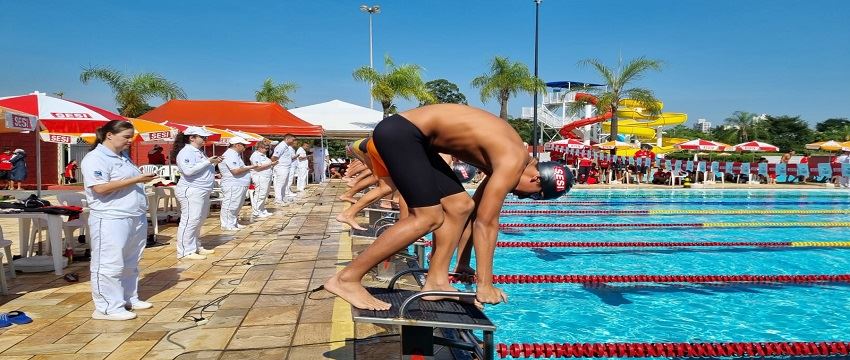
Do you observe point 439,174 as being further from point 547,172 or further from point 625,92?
point 625,92

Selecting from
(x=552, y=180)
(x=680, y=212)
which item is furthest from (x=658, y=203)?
(x=552, y=180)

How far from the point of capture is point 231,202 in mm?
9227

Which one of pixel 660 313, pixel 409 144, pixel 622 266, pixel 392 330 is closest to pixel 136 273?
pixel 392 330

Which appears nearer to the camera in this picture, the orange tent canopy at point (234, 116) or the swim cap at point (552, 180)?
the swim cap at point (552, 180)

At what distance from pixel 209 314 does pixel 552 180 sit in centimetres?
278

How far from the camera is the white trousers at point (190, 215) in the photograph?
6641 millimetres

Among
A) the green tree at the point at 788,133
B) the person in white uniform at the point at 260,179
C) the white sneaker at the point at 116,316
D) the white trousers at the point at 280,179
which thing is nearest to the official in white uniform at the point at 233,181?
the person in white uniform at the point at 260,179

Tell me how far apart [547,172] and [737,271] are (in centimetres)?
544

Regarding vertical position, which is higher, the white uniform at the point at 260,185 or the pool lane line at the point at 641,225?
the white uniform at the point at 260,185

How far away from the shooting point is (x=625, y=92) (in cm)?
2759

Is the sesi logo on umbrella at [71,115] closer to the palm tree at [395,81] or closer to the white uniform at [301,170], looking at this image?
the white uniform at [301,170]

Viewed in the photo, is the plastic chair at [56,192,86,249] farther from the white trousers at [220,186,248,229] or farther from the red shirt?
the red shirt

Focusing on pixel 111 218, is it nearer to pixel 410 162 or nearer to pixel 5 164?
pixel 410 162

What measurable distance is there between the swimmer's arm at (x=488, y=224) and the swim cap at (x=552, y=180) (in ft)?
Result: 2.80
